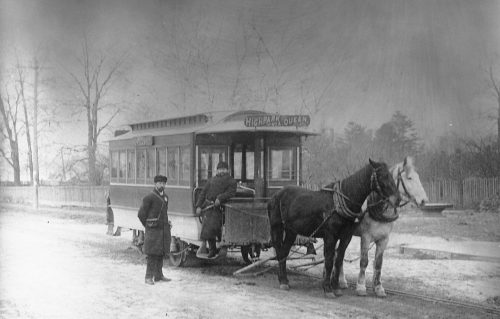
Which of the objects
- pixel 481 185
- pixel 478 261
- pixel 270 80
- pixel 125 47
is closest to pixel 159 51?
pixel 125 47

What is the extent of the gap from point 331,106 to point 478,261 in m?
3.75

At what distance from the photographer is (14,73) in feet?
29.3

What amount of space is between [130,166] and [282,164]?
→ 112 inches

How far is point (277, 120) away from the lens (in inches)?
332

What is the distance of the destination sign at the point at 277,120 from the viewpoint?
26.9 ft

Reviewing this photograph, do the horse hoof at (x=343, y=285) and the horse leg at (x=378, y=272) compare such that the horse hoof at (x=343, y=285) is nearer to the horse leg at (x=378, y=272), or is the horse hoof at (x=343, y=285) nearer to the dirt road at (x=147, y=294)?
the dirt road at (x=147, y=294)

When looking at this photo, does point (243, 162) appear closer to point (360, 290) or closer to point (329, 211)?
point (329, 211)

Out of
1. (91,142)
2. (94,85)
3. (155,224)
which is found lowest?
(155,224)

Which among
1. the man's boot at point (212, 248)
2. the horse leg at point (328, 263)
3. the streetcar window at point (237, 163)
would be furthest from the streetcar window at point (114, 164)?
the horse leg at point (328, 263)

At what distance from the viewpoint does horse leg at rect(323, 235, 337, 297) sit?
7793 mm

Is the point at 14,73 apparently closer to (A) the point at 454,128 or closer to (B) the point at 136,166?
(B) the point at 136,166

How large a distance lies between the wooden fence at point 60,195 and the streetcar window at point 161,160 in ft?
9.15

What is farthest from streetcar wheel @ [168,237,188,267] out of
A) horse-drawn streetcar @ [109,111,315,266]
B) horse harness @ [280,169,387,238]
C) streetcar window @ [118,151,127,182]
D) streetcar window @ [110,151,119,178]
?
horse harness @ [280,169,387,238]

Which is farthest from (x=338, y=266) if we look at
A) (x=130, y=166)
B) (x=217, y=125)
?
(x=130, y=166)
